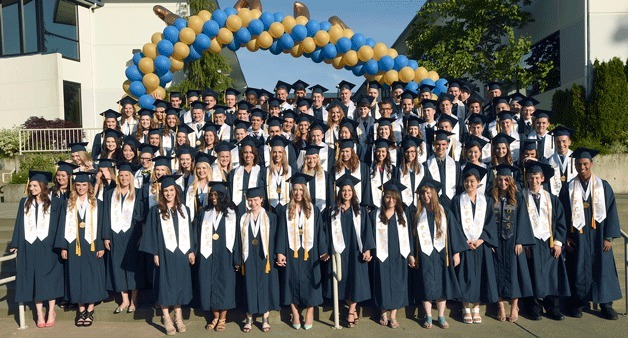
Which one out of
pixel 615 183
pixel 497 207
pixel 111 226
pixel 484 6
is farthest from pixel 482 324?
pixel 484 6

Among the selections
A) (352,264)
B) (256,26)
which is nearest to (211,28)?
(256,26)

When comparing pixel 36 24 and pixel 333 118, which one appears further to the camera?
pixel 36 24

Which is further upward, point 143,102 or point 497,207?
point 143,102

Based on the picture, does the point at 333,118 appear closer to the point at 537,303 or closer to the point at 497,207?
the point at 497,207

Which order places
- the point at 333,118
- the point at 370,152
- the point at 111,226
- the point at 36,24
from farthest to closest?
the point at 36,24 < the point at 333,118 < the point at 370,152 < the point at 111,226

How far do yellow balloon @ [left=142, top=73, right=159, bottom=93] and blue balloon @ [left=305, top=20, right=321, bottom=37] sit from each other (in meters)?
3.41

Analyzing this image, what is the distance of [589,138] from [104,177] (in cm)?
1008

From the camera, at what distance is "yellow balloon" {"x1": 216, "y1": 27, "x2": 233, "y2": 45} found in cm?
1108

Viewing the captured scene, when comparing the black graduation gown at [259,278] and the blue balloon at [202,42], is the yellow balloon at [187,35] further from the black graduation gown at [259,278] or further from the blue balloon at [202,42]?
the black graduation gown at [259,278]

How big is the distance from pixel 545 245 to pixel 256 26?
786 cm

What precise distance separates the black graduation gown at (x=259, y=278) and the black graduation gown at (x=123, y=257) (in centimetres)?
121

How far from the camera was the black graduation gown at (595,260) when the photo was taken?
521cm

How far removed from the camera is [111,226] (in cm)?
547

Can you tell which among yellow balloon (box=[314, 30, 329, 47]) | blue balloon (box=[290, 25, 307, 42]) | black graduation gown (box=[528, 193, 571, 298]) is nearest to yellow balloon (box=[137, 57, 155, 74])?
blue balloon (box=[290, 25, 307, 42])
